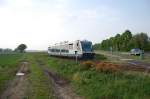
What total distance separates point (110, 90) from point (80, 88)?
399 centimetres

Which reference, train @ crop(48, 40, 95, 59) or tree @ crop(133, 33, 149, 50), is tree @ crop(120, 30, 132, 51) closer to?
tree @ crop(133, 33, 149, 50)

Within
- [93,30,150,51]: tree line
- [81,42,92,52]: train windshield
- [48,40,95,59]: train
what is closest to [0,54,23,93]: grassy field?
[48,40,95,59]: train

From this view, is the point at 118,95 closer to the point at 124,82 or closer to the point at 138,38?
the point at 124,82

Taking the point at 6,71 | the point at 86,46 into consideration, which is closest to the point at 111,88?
the point at 6,71

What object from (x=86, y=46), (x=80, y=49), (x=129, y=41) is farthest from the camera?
(x=129, y=41)

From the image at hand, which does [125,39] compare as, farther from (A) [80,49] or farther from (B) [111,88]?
Result: (B) [111,88]

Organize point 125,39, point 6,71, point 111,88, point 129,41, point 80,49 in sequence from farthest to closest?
1. point 125,39
2. point 129,41
3. point 80,49
4. point 6,71
5. point 111,88

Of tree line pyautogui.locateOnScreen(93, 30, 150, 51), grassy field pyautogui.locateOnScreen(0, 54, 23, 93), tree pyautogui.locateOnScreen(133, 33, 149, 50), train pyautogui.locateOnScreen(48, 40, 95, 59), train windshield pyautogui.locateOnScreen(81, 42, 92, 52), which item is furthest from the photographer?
tree line pyautogui.locateOnScreen(93, 30, 150, 51)

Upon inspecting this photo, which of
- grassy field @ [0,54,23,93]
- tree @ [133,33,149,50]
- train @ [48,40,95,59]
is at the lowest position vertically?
grassy field @ [0,54,23,93]

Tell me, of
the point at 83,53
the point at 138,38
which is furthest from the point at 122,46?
the point at 83,53

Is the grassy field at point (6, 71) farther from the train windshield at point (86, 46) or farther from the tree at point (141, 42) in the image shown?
the tree at point (141, 42)

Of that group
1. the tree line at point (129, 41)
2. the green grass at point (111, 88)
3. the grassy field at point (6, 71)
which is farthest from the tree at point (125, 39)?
the green grass at point (111, 88)

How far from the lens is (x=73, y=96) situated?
18.2 metres

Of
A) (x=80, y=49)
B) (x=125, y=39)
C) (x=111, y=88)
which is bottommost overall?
(x=111, y=88)
